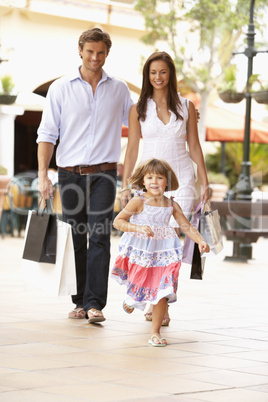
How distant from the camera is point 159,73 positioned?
207 inches

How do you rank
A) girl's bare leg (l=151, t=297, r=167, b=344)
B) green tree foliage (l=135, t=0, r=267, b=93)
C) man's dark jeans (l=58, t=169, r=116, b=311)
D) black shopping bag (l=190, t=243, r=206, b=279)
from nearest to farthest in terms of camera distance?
girl's bare leg (l=151, t=297, r=167, b=344) → black shopping bag (l=190, t=243, r=206, b=279) → man's dark jeans (l=58, t=169, r=116, b=311) → green tree foliage (l=135, t=0, r=267, b=93)

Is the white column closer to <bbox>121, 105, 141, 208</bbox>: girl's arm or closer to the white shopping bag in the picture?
<bbox>121, 105, 141, 208</bbox>: girl's arm

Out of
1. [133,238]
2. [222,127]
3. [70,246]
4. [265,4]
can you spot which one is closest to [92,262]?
[70,246]

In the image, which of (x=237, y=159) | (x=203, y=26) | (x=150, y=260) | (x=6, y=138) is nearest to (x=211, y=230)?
(x=150, y=260)

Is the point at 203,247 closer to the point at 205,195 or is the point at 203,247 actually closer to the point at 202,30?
the point at 205,195

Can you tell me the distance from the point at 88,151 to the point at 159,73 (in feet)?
2.32

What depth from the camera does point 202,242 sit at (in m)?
4.74

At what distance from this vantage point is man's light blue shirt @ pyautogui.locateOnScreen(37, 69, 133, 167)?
5.45 m

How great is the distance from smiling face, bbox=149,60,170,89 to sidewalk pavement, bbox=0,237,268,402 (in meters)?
1.59

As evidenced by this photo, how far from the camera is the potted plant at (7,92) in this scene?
13.9 meters

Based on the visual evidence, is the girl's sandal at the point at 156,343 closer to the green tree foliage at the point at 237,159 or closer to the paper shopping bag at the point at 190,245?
the paper shopping bag at the point at 190,245

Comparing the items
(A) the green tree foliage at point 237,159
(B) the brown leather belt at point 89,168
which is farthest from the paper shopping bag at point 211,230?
(A) the green tree foliage at point 237,159

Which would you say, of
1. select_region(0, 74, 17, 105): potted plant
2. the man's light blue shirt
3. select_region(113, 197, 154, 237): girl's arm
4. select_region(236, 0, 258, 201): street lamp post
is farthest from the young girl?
select_region(0, 74, 17, 105): potted plant

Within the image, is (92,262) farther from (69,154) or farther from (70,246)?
(69,154)
